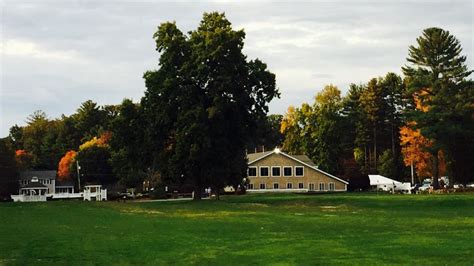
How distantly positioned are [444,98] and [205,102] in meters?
32.6

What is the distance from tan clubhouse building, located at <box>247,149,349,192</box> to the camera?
106 meters

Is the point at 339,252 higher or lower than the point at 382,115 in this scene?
lower

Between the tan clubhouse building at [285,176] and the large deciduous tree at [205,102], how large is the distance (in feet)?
131

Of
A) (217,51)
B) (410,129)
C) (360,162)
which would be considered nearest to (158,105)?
(217,51)

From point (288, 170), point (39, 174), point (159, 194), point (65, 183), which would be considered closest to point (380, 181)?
point (288, 170)

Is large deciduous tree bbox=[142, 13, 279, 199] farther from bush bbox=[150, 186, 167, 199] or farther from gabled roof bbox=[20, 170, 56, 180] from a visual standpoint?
gabled roof bbox=[20, 170, 56, 180]

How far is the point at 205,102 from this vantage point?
6381cm

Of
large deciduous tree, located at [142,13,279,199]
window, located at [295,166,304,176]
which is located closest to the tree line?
large deciduous tree, located at [142,13,279,199]

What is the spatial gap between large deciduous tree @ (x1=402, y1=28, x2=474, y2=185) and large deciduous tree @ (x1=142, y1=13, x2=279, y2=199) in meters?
24.8

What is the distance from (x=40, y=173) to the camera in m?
128

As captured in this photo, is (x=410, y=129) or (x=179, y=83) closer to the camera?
(x=179, y=83)

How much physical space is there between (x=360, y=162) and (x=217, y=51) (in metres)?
64.9

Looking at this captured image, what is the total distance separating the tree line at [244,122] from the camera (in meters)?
62.7

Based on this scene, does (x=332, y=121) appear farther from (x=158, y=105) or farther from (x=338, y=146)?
(x=158, y=105)
